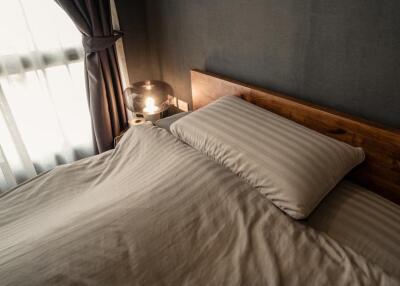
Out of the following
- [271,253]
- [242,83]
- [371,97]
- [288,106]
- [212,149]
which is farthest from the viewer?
[242,83]

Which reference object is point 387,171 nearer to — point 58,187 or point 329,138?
point 329,138

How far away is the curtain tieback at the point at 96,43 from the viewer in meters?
1.90

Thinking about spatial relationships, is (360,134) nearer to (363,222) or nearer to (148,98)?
(363,222)

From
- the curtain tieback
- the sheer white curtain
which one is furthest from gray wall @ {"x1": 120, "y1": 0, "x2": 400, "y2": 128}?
the sheer white curtain

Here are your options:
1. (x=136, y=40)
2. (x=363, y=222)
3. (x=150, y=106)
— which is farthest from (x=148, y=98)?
(x=363, y=222)

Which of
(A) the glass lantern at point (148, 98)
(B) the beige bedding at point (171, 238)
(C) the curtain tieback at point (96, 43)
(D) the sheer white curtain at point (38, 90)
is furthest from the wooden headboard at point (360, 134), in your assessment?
(D) the sheer white curtain at point (38, 90)

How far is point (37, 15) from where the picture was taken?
1.77 m

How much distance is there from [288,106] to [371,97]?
0.33 m

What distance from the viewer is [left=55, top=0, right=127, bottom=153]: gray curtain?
184cm

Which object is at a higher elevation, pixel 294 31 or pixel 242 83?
pixel 294 31

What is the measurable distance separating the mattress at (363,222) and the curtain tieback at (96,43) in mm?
1717

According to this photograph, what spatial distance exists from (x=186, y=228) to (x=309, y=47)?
35.3 inches

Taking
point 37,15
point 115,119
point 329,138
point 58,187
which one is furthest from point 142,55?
point 329,138

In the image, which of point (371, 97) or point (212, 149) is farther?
point (212, 149)
